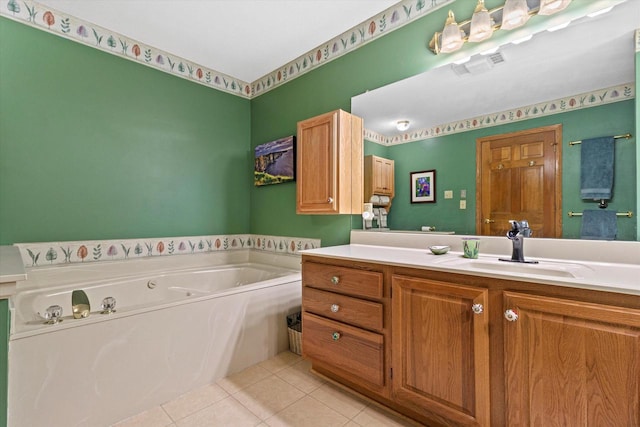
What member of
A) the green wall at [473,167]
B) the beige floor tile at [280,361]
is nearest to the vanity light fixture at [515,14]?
the green wall at [473,167]

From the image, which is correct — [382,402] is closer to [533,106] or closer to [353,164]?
[353,164]

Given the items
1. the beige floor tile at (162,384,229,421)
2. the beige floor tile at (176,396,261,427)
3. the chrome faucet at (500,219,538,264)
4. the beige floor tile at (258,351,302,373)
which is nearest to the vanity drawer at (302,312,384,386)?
the beige floor tile at (258,351,302,373)

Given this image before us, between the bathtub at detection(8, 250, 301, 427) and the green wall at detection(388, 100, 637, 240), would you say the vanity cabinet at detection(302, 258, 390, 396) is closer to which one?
the bathtub at detection(8, 250, 301, 427)

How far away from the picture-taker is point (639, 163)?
1.23 metres

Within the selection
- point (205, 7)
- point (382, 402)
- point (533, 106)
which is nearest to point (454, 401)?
point (382, 402)

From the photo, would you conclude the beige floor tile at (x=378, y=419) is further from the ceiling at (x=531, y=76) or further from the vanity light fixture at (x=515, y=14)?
the vanity light fixture at (x=515, y=14)

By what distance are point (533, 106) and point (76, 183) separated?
3.00m

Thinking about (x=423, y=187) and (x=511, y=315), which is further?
(x=423, y=187)

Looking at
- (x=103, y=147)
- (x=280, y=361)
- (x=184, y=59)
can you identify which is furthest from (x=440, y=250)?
(x=184, y=59)

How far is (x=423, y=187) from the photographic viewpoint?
6.02 feet

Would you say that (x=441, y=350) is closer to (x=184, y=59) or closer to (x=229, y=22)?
(x=229, y=22)

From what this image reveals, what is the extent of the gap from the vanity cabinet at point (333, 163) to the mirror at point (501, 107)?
139 millimetres

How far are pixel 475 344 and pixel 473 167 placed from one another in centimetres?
99

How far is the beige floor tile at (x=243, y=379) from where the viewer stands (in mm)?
1723
